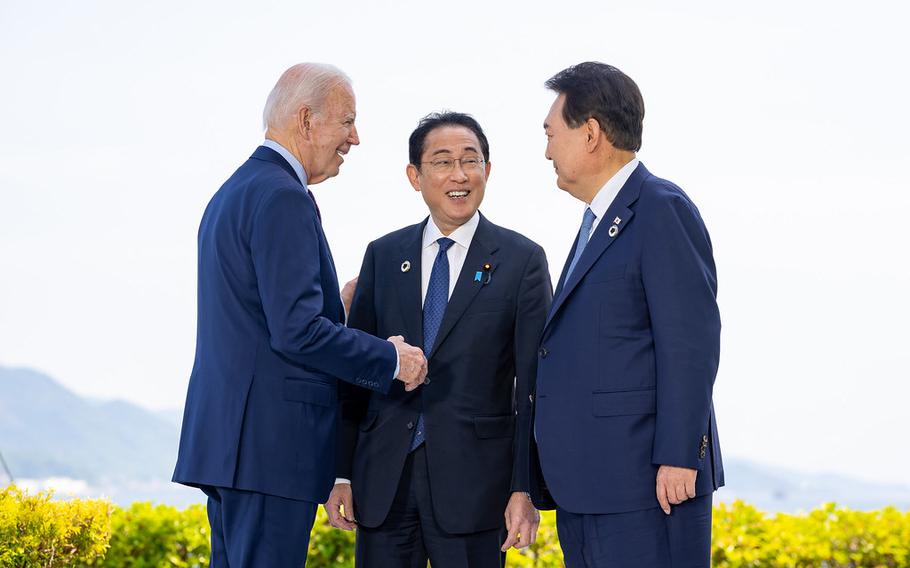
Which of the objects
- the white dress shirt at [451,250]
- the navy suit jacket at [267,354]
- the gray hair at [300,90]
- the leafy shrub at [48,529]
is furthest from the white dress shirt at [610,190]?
the leafy shrub at [48,529]

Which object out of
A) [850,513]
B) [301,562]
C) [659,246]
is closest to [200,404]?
[301,562]

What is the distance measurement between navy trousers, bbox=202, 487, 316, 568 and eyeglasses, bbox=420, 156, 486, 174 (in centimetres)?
125

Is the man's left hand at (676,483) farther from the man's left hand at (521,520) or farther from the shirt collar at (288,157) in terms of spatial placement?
the shirt collar at (288,157)

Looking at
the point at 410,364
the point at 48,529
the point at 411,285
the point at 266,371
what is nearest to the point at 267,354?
the point at 266,371

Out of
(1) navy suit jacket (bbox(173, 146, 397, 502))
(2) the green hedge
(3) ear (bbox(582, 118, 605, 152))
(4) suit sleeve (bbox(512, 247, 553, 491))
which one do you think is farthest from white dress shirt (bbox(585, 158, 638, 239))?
(2) the green hedge

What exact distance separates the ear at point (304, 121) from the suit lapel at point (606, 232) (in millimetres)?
918

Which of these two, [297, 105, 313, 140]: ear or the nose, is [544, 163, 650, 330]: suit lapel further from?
[297, 105, 313, 140]: ear

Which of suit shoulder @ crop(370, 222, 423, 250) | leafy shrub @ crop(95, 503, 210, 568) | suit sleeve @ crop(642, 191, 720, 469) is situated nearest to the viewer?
suit sleeve @ crop(642, 191, 720, 469)

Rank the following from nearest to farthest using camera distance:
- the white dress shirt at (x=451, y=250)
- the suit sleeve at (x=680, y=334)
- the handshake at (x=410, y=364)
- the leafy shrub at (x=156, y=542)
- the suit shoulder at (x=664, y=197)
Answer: the suit sleeve at (x=680, y=334) → the suit shoulder at (x=664, y=197) → the handshake at (x=410, y=364) → the white dress shirt at (x=451, y=250) → the leafy shrub at (x=156, y=542)

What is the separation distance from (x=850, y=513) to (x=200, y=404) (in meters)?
3.62

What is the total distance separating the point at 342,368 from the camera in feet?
9.48

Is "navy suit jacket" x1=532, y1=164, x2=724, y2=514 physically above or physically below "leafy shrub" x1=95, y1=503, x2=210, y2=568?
above

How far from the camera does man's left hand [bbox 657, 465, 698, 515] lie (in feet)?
8.56

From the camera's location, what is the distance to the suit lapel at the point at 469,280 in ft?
10.9
